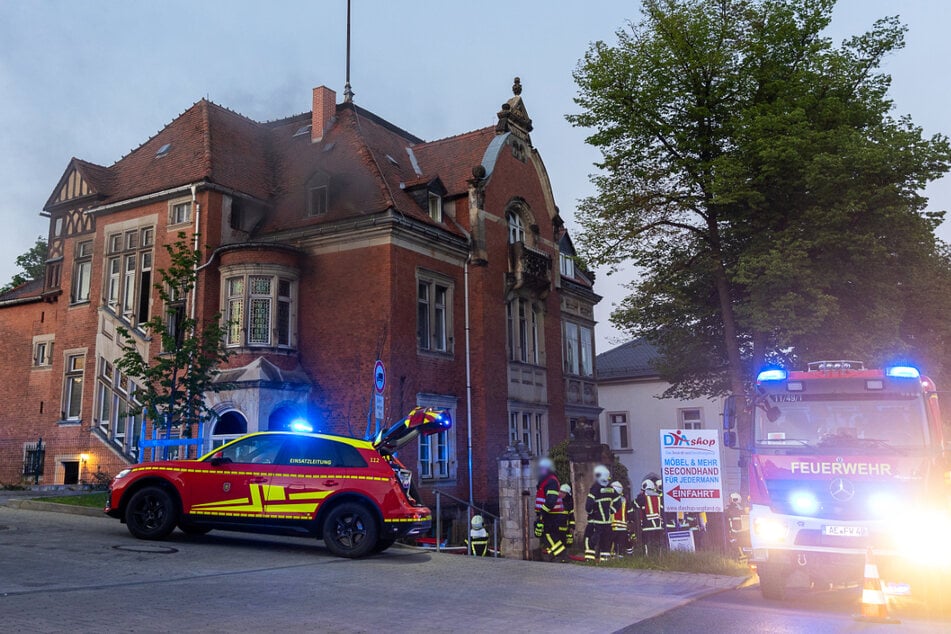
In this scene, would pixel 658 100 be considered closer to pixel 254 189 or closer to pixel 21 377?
pixel 254 189

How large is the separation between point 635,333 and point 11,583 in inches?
700

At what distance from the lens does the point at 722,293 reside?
69.4ft

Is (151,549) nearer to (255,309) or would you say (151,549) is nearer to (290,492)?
(290,492)

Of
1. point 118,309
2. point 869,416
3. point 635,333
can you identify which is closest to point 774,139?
point 635,333

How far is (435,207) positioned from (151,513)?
47.6 ft

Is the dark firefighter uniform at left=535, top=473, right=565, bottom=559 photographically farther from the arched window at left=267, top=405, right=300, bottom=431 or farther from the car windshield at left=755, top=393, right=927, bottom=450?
the arched window at left=267, top=405, right=300, bottom=431

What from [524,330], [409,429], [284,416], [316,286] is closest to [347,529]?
[409,429]

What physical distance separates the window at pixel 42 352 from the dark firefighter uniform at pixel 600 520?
21.3m

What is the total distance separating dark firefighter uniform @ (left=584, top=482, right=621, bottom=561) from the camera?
14164mm

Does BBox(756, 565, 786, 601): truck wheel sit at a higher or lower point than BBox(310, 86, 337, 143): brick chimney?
lower

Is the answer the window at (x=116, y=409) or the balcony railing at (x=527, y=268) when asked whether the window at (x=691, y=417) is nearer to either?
the balcony railing at (x=527, y=268)

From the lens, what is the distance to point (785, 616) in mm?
8680

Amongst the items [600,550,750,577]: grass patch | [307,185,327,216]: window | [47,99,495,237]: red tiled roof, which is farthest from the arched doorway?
[600,550,750,577]: grass patch

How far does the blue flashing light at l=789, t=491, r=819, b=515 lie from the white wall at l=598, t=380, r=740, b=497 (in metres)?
28.7
